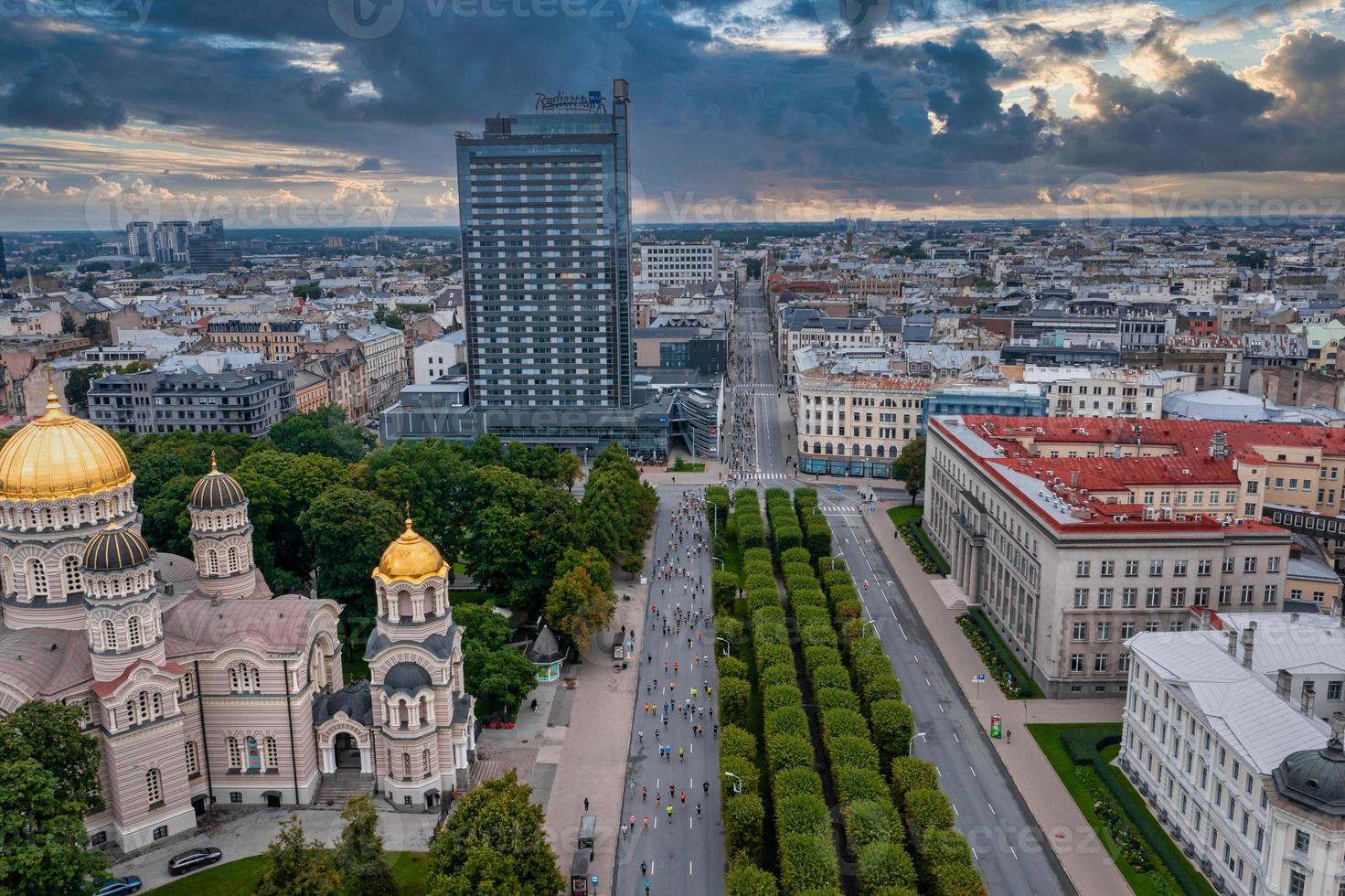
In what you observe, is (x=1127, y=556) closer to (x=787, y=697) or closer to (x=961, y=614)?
(x=961, y=614)

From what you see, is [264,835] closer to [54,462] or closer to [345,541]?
[54,462]

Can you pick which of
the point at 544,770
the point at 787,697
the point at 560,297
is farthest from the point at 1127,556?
the point at 560,297

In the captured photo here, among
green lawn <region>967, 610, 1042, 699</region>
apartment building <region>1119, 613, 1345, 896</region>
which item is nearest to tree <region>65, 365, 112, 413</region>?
green lawn <region>967, 610, 1042, 699</region>

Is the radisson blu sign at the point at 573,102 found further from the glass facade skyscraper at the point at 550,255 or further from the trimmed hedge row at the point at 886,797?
the trimmed hedge row at the point at 886,797

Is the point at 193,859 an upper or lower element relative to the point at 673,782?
upper

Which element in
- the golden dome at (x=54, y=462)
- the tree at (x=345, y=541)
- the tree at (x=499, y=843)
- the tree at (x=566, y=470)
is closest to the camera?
the tree at (x=499, y=843)

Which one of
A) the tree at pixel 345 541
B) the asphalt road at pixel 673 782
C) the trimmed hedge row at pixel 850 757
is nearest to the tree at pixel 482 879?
the asphalt road at pixel 673 782

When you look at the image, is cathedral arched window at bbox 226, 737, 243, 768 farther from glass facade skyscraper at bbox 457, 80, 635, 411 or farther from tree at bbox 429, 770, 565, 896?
glass facade skyscraper at bbox 457, 80, 635, 411

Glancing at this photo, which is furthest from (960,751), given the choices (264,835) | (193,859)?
(193,859)
